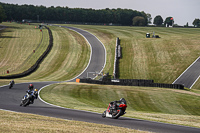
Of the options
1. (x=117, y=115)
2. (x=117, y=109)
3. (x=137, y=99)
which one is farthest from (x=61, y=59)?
(x=117, y=115)

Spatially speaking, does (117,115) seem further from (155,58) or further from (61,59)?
(61,59)

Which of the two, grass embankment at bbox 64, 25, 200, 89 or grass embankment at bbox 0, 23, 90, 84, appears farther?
grass embankment at bbox 0, 23, 90, 84

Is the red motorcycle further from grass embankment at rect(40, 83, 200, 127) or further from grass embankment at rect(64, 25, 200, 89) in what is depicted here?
grass embankment at rect(64, 25, 200, 89)

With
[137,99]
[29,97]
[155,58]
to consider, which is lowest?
[137,99]

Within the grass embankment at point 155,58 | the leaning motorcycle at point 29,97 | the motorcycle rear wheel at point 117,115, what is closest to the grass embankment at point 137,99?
the leaning motorcycle at point 29,97

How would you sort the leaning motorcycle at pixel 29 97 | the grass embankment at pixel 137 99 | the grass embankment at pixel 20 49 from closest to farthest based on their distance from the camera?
1. the leaning motorcycle at pixel 29 97
2. the grass embankment at pixel 137 99
3. the grass embankment at pixel 20 49

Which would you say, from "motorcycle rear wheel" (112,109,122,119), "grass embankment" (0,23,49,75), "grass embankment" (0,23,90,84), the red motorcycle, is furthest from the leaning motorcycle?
"grass embankment" (0,23,49,75)

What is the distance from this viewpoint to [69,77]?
215ft

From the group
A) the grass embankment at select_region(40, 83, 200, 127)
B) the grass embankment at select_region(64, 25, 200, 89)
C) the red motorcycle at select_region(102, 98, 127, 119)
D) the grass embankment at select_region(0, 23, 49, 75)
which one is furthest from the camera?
the grass embankment at select_region(0, 23, 49, 75)

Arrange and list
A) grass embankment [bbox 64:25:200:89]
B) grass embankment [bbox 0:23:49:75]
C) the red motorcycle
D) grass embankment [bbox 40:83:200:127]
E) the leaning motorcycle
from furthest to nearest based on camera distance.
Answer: grass embankment [bbox 0:23:49:75]
grass embankment [bbox 64:25:200:89]
grass embankment [bbox 40:83:200:127]
the leaning motorcycle
the red motorcycle

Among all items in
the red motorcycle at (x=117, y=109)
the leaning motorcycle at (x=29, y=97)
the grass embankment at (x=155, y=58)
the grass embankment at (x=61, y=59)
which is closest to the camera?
the red motorcycle at (x=117, y=109)

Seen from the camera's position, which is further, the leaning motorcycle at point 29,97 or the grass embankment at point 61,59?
the grass embankment at point 61,59

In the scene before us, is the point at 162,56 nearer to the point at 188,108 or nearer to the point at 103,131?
the point at 188,108

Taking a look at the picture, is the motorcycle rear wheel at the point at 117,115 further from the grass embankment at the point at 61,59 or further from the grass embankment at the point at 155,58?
the grass embankment at the point at 61,59
